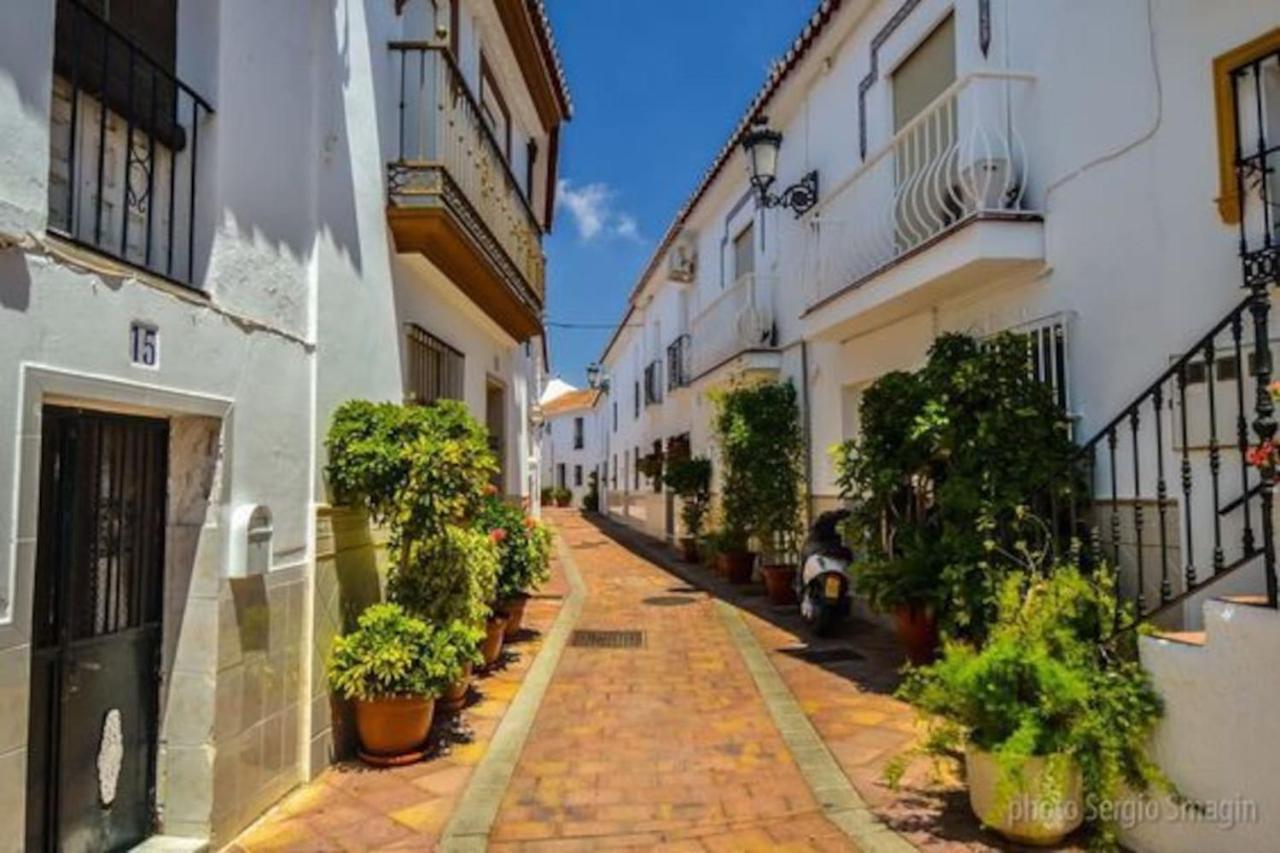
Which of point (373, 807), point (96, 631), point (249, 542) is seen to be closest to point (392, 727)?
point (373, 807)

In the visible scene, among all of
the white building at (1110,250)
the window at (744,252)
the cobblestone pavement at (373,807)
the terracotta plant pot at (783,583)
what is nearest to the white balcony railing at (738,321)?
the window at (744,252)

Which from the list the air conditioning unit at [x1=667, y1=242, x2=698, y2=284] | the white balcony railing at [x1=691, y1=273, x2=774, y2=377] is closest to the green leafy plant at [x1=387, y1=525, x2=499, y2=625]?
the white balcony railing at [x1=691, y1=273, x2=774, y2=377]

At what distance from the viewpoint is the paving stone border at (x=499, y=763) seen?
14.4 feet

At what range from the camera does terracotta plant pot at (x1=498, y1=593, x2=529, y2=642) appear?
8.54 m

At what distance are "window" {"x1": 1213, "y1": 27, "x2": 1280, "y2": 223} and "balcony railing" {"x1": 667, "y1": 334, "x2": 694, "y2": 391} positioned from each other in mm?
12557

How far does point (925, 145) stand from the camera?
8109 millimetres

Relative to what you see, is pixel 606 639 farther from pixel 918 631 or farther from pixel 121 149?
pixel 121 149

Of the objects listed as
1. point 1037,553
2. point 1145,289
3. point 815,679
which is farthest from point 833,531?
point 1145,289

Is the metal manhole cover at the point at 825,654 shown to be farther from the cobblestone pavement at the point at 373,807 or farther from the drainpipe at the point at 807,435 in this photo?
the cobblestone pavement at the point at 373,807

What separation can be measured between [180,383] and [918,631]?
6181mm

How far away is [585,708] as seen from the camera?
6.79 metres

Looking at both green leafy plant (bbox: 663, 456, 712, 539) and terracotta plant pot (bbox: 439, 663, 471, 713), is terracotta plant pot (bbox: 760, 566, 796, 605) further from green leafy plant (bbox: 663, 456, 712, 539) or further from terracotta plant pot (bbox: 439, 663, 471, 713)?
terracotta plant pot (bbox: 439, 663, 471, 713)

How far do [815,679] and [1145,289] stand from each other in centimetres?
421

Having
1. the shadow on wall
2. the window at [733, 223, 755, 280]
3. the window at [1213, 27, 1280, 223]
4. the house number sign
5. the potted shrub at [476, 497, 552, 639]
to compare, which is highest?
the window at [733, 223, 755, 280]
